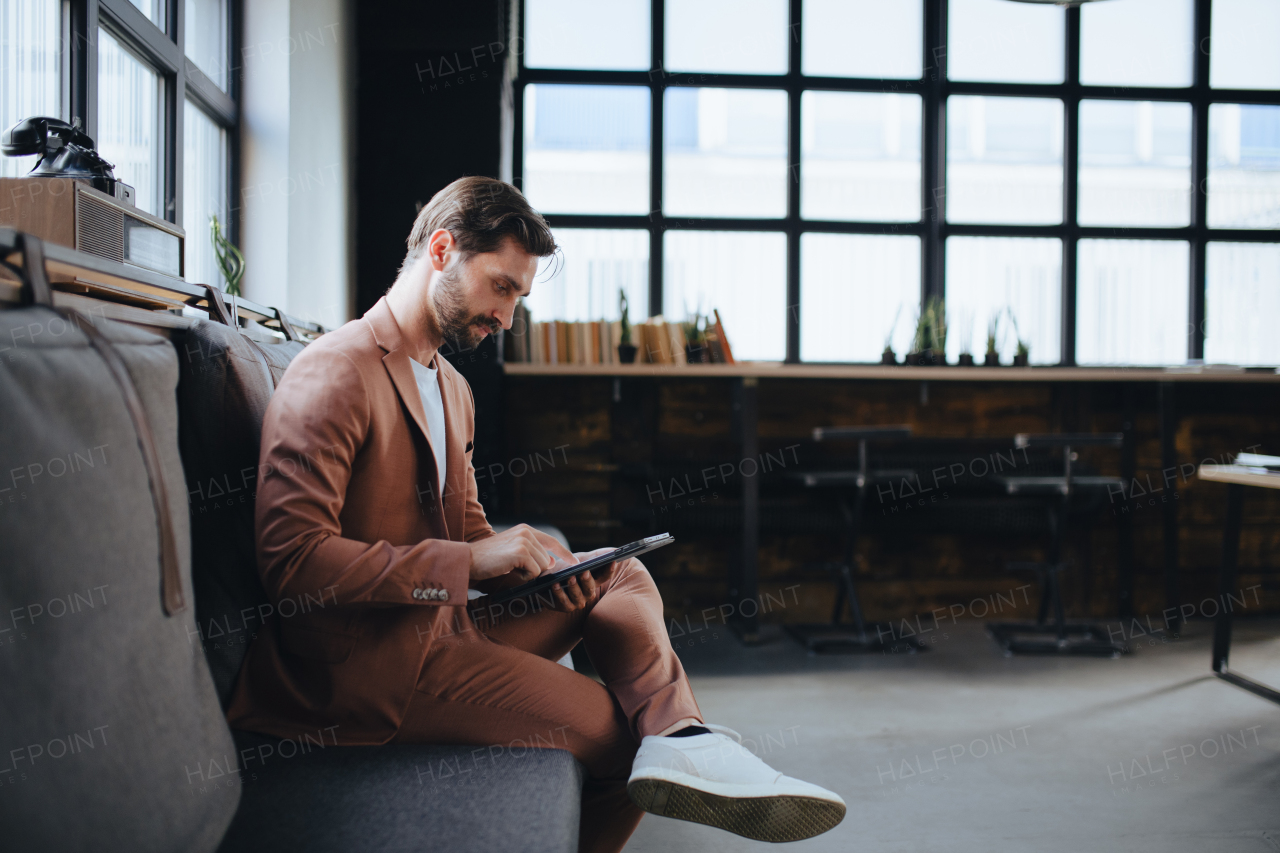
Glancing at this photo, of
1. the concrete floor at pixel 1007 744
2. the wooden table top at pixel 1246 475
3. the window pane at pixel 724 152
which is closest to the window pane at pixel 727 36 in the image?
the window pane at pixel 724 152

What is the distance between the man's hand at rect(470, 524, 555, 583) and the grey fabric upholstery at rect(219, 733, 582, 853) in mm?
246

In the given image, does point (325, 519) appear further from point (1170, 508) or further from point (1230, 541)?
point (1170, 508)

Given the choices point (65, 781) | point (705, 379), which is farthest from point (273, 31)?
point (65, 781)

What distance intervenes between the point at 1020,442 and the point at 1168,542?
139cm

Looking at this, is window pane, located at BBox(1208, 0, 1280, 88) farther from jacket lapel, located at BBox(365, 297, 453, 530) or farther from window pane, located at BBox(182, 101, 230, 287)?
jacket lapel, located at BBox(365, 297, 453, 530)

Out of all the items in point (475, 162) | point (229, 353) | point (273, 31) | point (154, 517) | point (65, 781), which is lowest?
point (65, 781)

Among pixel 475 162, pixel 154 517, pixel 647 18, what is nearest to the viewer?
pixel 154 517

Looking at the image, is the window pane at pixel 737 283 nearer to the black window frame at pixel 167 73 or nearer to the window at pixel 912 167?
the window at pixel 912 167

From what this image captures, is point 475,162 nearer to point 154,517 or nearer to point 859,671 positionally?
point 859,671

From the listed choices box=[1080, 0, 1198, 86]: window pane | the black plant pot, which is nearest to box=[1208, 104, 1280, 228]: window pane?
box=[1080, 0, 1198, 86]: window pane

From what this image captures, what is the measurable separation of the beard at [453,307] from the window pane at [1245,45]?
4871 mm

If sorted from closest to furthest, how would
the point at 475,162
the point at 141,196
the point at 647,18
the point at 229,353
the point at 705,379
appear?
the point at 229,353, the point at 141,196, the point at 475,162, the point at 705,379, the point at 647,18

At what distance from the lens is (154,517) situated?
80 cm

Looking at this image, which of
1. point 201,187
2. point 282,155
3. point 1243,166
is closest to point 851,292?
point 1243,166
